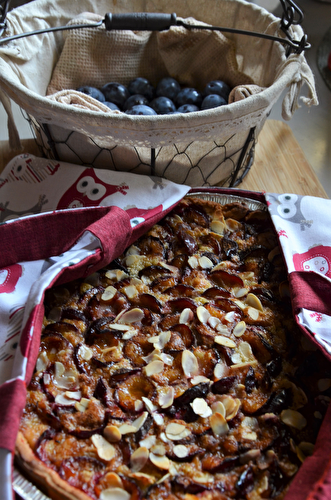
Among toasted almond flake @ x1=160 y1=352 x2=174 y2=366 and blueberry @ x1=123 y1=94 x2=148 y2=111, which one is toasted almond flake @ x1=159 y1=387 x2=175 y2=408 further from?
blueberry @ x1=123 y1=94 x2=148 y2=111

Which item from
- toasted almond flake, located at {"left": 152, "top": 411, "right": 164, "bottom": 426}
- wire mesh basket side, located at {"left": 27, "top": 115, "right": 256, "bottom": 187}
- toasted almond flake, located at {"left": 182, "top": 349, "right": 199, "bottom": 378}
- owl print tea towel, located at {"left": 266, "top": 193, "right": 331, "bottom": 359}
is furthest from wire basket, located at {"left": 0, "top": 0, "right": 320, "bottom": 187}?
toasted almond flake, located at {"left": 152, "top": 411, "right": 164, "bottom": 426}

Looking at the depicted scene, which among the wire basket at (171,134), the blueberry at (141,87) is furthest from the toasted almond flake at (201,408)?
the blueberry at (141,87)

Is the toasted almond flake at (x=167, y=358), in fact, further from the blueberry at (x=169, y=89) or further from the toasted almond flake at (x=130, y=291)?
the blueberry at (x=169, y=89)

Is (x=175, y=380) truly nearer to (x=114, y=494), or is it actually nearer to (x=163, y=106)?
(x=114, y=494)

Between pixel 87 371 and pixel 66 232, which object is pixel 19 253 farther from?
pixel 87 371

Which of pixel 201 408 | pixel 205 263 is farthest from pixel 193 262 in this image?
pixel 201 408

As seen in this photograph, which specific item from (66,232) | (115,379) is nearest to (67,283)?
(66,232)
